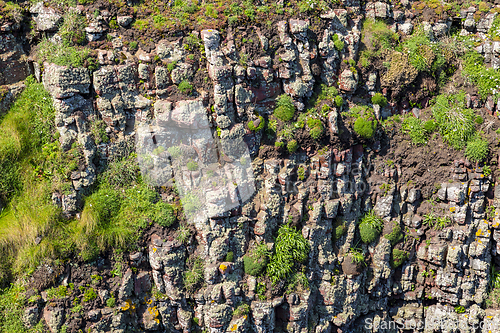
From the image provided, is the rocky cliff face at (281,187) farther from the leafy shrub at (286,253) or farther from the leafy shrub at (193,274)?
the leafy shrub at (286,253)

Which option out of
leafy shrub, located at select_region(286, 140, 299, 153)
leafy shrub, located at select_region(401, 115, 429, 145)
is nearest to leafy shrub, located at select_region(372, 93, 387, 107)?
leafy shrub, located at select_region(401, 115, 429, 145)

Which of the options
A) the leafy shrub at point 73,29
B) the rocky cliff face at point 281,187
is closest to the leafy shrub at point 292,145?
the rocky cliff face at point 281,187

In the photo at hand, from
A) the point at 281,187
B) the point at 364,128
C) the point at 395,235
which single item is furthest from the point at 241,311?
the point at 364,128

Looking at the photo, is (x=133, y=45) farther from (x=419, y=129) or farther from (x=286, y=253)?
(x=419, y=129)

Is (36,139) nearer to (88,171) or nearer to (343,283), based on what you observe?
(88,171)

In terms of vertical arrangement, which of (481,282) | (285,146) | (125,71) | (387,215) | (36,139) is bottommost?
(481,282)

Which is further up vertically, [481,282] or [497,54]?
[497,54]

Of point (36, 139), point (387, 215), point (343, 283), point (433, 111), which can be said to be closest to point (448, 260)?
point (387, 215)
